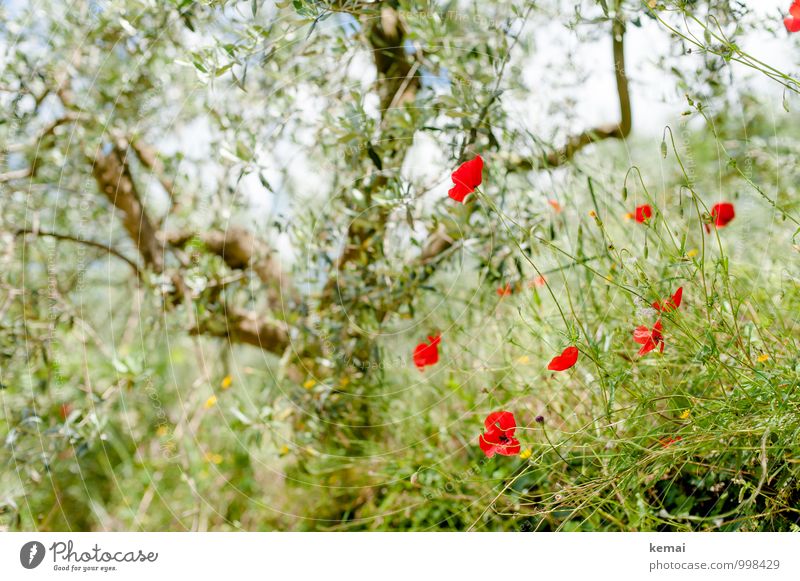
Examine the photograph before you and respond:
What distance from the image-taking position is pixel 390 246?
48.5 inches

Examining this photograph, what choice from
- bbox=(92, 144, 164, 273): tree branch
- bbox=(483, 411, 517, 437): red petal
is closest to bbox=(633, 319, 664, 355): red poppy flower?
bbox=(483, 411, 517, 437): red petal

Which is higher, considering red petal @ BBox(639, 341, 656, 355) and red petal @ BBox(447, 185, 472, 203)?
red petal @ BBox(447, 185, 472, 203)

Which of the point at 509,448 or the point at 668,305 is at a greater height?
the point at 668,305

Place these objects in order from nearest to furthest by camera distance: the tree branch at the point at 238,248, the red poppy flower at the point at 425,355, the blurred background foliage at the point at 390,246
Result: 1. the blurred background foliage at the point at 390,246
2. the red poppy flower at the point at 425,355
3. the tree branch at the point at 238,248

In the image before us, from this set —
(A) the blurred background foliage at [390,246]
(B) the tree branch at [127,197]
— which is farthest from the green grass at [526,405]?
(B) the tree branch at [127,197]

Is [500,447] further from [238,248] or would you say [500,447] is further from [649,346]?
[238,248]

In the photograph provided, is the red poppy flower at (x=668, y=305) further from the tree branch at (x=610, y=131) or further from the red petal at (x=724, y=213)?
the tree branch at (x=610, y=131)

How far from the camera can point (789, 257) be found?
1.03m

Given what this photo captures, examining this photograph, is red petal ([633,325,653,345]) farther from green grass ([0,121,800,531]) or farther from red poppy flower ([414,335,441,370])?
red poppy flower ([414,335,441,370])

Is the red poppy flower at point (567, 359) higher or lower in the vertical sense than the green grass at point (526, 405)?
higher

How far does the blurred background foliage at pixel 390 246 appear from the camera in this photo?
90 cm

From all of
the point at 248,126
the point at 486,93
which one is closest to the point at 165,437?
the point at 248,126

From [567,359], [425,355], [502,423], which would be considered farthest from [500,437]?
[425,355]

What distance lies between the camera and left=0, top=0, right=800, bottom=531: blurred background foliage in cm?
90
